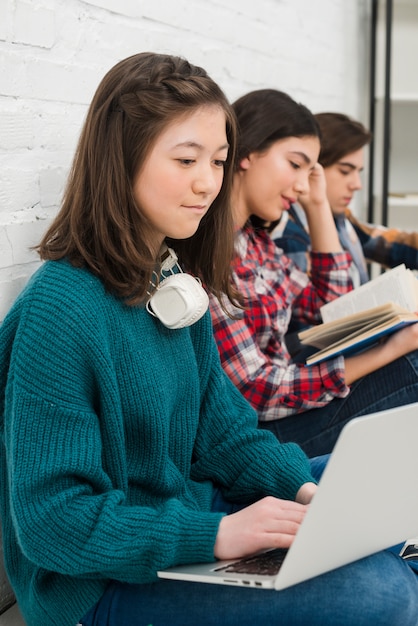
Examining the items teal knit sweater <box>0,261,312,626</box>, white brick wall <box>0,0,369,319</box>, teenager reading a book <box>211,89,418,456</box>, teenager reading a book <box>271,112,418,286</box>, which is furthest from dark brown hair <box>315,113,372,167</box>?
teal knit sweater <box>0,261,312,626</box>

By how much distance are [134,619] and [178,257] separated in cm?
52

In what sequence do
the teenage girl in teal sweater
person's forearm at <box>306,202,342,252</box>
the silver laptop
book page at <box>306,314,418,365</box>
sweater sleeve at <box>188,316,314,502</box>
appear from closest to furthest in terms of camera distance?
the silver laptop → the teenage girl in teal sweater → sweater sleeve at <box>188,316,314,502</box> → book page at <box>306,314,418,365</box> → person's forearm at <box>306,202,342,252</box>

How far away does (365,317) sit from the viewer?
5.19ft

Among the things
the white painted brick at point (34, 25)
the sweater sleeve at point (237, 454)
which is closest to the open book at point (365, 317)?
the sweater sleeve at point (237, 454)

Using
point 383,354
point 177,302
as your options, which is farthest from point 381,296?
point 177,302

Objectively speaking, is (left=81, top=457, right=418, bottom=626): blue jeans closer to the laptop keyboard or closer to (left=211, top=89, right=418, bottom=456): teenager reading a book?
the laptop keyboard

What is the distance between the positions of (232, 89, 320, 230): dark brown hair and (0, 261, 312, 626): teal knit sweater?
0.64 m

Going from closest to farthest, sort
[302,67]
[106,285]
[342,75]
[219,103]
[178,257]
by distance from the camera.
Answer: [106,285]
[219,103]
[178,257]
[302,67]
[342,75]

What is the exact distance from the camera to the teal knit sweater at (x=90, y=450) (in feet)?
3.17

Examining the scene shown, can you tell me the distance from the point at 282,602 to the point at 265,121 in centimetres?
103

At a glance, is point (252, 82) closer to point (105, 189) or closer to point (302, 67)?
point (302, 67)

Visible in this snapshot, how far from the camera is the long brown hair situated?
1.08 m

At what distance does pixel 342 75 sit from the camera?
3160 millimetres

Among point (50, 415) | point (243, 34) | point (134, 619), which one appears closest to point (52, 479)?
point (50, 415)
